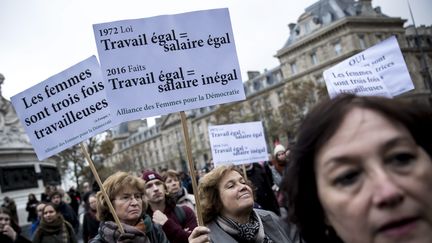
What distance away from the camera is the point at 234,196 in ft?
13.0

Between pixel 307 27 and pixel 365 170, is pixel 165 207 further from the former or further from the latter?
pixel 307 27

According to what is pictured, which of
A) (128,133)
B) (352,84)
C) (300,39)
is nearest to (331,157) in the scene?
(352,84)

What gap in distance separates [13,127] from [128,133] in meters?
102

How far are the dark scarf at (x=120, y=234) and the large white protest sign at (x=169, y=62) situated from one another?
1102 mm

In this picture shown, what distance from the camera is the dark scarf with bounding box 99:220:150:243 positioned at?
3.73m

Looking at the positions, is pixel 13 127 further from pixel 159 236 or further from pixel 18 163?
pixel 159 236

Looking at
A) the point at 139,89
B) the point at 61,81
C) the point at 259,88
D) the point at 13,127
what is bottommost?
the point at 139,89

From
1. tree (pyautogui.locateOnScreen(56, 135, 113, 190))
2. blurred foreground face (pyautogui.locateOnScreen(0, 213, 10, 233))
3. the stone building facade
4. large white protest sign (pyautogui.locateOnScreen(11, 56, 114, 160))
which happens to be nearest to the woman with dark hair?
large white protest sign (pyautogui.locateOnScreen(11, 56, 114, 160))

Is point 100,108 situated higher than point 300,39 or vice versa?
point 300,39

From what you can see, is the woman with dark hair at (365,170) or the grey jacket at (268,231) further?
the grey jacket at (268,231)

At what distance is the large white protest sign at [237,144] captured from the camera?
22.7 ft

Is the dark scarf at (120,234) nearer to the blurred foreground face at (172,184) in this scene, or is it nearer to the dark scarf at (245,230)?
the dark scarf at (245,230)

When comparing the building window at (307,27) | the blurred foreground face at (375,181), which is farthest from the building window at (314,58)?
the blurred foreground face at (375,181)

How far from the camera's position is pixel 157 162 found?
98.2 metres
